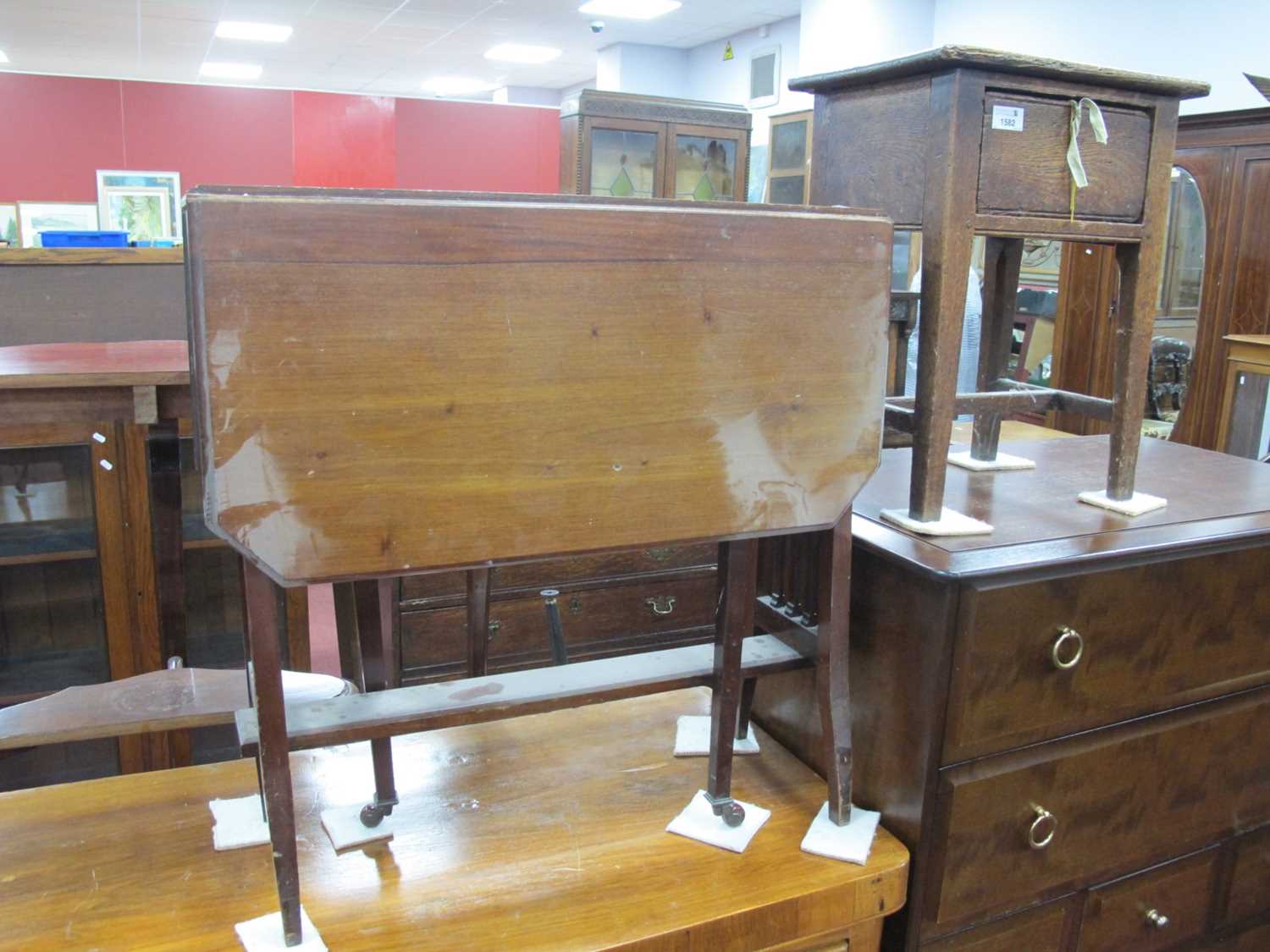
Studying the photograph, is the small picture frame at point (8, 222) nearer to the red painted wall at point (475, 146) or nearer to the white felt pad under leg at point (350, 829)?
the red painted wall at point (475, 146)

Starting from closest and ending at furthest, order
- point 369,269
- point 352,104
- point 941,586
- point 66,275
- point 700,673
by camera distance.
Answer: point 369,269
point 941,586
point 700,673
point 66,275
point 352,104

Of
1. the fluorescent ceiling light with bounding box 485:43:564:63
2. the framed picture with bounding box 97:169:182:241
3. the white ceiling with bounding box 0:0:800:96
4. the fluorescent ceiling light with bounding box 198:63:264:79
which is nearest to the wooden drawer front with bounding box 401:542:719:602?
the framed picture with bounding box 97:169:182:241

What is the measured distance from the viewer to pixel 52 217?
6898 mm

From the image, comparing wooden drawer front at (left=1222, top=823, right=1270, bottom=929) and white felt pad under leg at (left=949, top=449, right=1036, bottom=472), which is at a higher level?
white felt pad under leg at (left=949, top=449, right=1036, bottom=472)

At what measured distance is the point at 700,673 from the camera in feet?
3.94

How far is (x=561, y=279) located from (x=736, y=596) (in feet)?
1.44

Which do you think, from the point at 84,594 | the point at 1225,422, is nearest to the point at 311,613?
the point at 84,594

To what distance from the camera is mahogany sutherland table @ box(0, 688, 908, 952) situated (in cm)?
100

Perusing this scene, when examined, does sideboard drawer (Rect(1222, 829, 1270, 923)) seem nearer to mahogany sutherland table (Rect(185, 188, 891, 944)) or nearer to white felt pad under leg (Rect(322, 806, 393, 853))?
mahogany sutherland table (Rect(185, 188, 891, 944))

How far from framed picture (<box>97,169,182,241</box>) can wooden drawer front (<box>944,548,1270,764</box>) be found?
807 centimetres

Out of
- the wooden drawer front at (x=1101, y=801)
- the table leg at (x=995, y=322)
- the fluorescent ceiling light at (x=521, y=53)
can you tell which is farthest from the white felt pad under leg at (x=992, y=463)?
the fluorescent ceiling light at (x=521, y=53)

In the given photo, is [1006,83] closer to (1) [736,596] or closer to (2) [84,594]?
(1) [736,596]

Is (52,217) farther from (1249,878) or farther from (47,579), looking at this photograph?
(1249,878)

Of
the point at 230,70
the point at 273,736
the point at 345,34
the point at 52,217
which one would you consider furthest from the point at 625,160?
the point at 230,70
